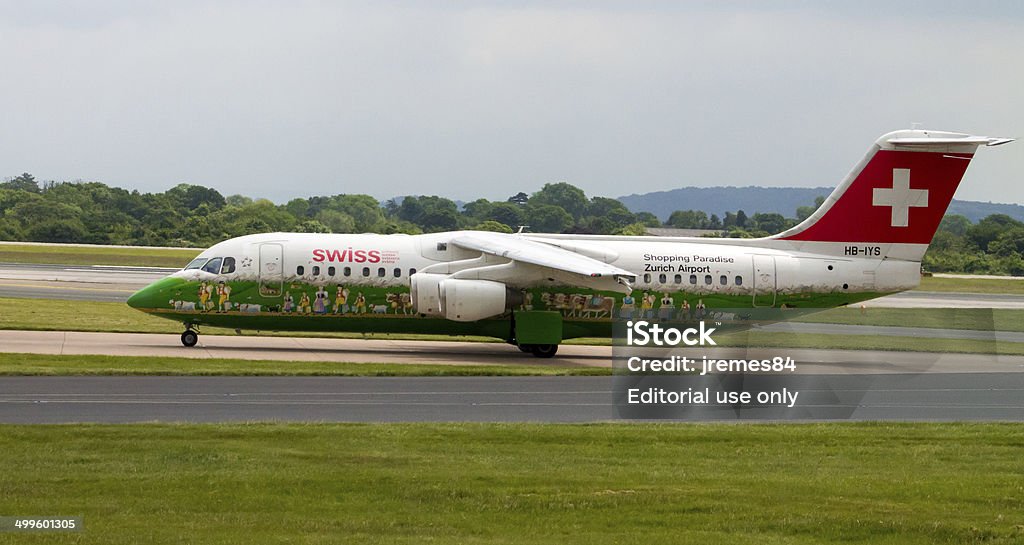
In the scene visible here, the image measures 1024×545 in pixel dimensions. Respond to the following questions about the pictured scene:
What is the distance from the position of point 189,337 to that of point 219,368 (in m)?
6.10

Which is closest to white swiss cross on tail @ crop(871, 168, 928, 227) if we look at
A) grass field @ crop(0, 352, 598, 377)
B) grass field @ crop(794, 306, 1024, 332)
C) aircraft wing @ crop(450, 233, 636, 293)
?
grass field @ crop(794, 306, 1024, 332)

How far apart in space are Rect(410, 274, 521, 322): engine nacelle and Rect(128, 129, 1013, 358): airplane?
0.10 ft

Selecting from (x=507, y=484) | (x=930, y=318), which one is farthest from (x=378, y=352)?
(x=930, y=318)

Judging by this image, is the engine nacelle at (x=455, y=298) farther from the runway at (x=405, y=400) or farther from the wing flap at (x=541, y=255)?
the runway at (x=405, y=400)

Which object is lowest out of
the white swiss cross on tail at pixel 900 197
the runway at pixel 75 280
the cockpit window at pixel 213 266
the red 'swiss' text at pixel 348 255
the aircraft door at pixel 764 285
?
the runway at pixel 75 280

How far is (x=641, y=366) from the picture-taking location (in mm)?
22422

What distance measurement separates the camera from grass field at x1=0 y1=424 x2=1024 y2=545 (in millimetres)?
11766

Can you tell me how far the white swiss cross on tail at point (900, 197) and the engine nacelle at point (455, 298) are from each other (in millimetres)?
10301

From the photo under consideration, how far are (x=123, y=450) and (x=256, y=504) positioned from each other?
4.00 m

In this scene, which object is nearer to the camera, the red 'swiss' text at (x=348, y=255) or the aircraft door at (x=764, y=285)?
the red 'swiss' text at (x=348, y=255)

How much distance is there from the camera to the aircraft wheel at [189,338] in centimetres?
3148

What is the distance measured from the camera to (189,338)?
104ft

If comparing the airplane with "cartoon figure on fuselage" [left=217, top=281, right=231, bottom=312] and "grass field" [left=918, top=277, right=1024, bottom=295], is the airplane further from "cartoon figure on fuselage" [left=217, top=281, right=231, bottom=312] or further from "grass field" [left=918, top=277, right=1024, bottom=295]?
"grass field" [left=918, top=277, right=1024, bottom=295]

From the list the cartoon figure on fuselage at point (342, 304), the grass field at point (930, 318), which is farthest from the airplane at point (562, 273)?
the grass field at point (930, 318)
